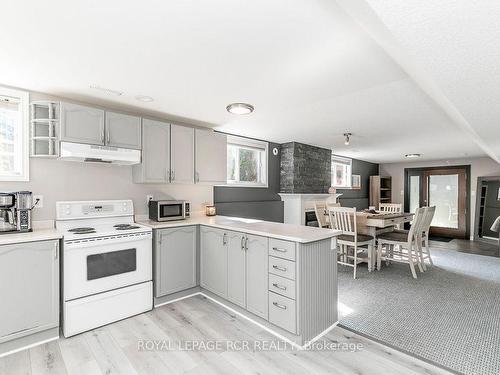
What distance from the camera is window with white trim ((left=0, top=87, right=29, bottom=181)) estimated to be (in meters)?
2.50

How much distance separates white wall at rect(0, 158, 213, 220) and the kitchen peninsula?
1.37 feet

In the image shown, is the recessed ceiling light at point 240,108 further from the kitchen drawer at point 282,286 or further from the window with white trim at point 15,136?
the window with white trim at point 15,136

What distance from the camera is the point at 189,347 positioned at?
6.88ft

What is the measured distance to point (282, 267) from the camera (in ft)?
7.09

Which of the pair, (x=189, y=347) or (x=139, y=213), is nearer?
(x=189, y=347)

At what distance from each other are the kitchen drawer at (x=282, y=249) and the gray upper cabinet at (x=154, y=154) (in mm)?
1611

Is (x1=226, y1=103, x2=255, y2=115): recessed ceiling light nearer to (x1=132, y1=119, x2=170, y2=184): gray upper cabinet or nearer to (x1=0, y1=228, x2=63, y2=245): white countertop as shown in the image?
(x1=132, y1=119, x2=170, y2=184): gray upper cabinet

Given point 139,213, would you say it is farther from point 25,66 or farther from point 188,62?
point 188,62

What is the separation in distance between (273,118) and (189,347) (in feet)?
8.72

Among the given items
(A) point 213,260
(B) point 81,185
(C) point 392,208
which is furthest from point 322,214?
(B) point 81,185

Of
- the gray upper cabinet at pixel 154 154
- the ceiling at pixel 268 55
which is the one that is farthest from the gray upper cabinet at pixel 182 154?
the ceiling at pixel 268 55

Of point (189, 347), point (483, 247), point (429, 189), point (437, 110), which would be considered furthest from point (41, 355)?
point (429, 189)

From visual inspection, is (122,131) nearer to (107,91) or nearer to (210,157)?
(107,91)

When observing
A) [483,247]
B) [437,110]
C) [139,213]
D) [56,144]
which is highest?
[437,110]
